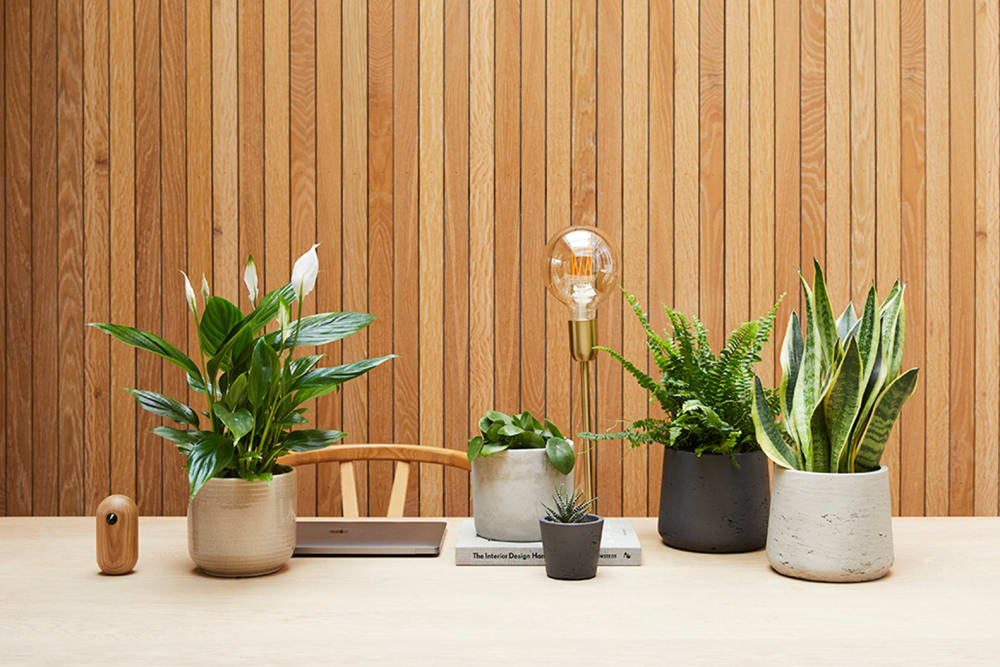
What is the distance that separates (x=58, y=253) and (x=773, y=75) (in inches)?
80.9

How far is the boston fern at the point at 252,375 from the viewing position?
1.19m

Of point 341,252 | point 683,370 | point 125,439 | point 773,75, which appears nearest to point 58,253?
A: point 125,439

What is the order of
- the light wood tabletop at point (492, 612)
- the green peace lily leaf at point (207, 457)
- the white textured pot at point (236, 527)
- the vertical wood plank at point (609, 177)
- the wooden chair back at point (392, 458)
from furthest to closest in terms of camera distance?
the vertical wood plank at point (609, 177)
the wooden chair back at point (392, 458)
the white textured pot at point (236, 527)
the green peace lily leaf at point (207, 457)
the light wood tabletop at point (492, 612)

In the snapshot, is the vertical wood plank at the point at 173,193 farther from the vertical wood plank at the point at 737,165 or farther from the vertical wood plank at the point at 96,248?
the vertical wood plank at the point at 737,165

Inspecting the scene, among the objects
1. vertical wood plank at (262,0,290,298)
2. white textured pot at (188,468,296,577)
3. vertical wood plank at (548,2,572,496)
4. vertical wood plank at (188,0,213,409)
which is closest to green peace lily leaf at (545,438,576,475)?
white textured pot at (188,468,296,577)

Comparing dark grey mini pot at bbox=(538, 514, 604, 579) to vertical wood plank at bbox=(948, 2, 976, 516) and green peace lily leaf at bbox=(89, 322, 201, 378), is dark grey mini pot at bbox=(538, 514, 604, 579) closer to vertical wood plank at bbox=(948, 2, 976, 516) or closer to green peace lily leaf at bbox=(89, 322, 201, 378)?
green peace lily leaf at bbox=(89, 322, 201, 378)

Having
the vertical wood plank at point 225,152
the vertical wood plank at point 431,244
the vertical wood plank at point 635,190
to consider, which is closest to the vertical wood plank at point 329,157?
the vertical wood plank at point 225,152

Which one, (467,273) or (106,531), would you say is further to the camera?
(467,273)

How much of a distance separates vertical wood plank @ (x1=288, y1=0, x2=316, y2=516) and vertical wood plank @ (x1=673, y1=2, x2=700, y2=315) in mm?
959

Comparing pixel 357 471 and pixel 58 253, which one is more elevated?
pixel 58 253

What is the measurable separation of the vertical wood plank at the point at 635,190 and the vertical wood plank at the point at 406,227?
58 cm

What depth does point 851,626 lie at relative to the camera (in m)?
1.02

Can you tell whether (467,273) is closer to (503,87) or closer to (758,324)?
(503,87)

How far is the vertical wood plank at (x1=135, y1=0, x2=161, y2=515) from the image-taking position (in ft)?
7.55
